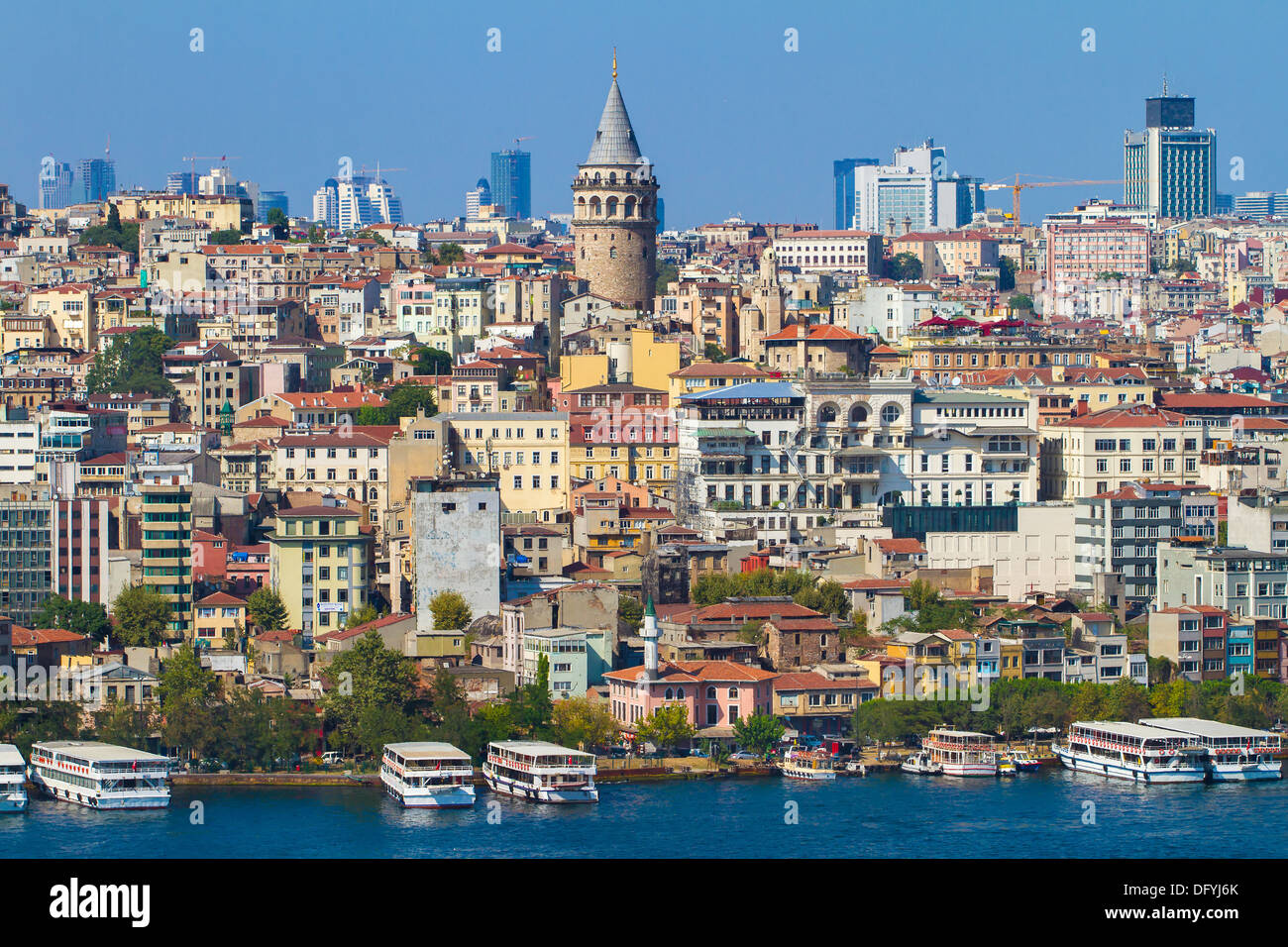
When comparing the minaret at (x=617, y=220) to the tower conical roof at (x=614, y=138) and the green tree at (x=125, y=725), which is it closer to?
the tower conical roof at (x=614, y=138)

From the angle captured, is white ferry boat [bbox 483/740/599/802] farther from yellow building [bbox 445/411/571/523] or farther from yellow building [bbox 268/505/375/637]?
yellow building [bbox 445/411/571/523]

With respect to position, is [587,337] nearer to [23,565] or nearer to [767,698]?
[23,565]

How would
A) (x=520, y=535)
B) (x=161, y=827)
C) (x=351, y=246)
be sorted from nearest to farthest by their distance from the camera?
(x=161, y=827)
(x=520, y=535)
(x=351, y=246)

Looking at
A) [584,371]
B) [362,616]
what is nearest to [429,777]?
[362,616]

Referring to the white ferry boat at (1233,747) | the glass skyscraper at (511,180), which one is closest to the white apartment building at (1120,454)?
the white ferry boat at (1233,747)

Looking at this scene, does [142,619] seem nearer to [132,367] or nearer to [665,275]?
[132,367]

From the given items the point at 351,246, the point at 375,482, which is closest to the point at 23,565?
the point at 375,482
